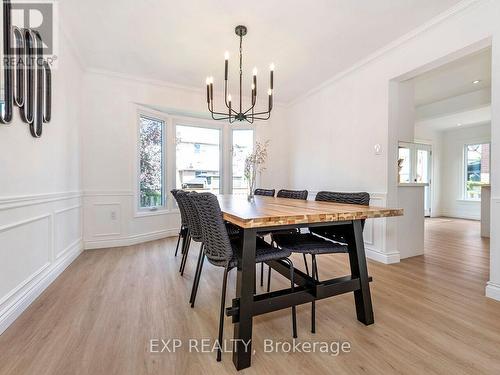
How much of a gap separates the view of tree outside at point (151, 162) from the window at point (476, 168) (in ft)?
27.0

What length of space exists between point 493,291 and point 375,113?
2.22 metres

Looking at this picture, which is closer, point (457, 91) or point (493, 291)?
point (493, 291)

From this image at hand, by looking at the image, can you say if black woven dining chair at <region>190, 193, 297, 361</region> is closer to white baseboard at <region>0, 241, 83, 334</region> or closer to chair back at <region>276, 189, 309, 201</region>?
chair back at <region>276, 189, 309, 201</region>

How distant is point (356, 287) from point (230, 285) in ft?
3.94

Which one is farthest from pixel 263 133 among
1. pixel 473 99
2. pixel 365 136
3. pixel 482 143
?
pixel 482 143

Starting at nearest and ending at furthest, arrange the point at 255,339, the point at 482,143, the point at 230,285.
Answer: the point at 255,339
the point at 230,285
the point at 482,143

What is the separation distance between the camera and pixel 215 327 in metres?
1.70

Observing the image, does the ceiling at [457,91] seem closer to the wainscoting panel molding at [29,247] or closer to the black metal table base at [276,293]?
the black metal table base at [276,293]

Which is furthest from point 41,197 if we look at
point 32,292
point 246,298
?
point 246,298

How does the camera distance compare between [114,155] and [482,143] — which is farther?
[482,143]

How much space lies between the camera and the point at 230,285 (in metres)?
2.42

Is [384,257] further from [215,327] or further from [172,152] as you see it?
[172,152]

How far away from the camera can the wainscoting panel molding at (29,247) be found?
1704 mm

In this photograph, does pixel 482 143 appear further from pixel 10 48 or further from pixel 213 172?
pixel 10 48
